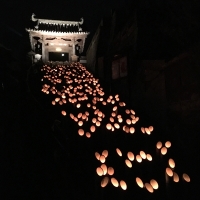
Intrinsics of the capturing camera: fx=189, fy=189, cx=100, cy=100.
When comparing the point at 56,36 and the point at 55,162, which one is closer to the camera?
the point at 55,162

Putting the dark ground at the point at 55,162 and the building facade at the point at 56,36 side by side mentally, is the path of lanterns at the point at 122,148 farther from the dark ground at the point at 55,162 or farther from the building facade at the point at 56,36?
the building facade at the point at 56,36

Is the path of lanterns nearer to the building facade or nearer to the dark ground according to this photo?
the dark ground

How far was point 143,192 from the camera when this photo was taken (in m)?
3.68

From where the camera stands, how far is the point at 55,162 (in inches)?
179

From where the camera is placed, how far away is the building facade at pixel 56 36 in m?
22.2

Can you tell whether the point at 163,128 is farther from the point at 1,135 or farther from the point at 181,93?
the point at 1,135

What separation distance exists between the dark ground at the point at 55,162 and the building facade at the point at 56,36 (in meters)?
16.6

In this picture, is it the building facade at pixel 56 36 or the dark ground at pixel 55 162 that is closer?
the dark ground at pixel 55 162

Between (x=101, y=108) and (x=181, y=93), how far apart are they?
3.35 meters

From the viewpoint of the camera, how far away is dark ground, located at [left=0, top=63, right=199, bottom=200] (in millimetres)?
3777

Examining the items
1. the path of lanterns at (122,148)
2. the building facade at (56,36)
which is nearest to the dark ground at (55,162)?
the path of lanterns at (122,148)

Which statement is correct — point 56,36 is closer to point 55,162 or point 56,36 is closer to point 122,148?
point 122,148

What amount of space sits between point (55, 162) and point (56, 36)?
20.7m

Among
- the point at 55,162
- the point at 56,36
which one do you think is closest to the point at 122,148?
the point at 55,162
